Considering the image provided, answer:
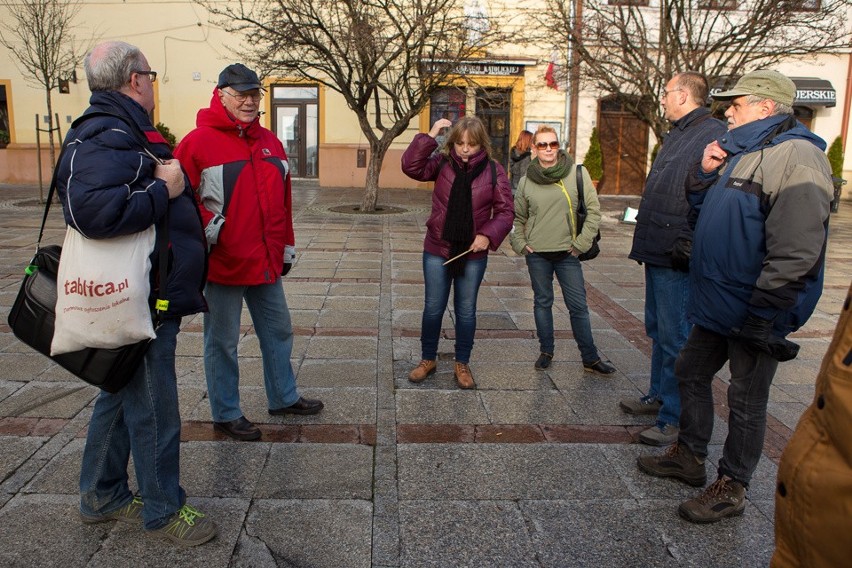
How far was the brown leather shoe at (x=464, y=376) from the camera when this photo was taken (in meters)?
4.89

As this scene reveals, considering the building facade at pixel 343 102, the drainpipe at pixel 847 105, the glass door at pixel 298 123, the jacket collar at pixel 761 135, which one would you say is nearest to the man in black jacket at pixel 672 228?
the jacket collar at pixel 761 135

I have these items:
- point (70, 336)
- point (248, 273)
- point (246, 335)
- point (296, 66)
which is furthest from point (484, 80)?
point (70, 336)

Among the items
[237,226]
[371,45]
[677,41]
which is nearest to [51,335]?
[237,226]

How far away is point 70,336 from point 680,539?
2.52 m

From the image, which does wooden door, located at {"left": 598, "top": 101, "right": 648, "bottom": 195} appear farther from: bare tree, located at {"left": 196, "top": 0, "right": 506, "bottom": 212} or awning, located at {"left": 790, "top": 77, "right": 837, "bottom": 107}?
bare tree, located at {"left": 196, "top": 0, "right": 506, "bottom": 212}

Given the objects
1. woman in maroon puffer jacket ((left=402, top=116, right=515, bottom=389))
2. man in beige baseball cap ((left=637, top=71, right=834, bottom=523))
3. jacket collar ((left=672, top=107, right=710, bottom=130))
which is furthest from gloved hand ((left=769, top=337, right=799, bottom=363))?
woman in maroon puffer jacket ((left=402, top=116, right=515, bottom=389))

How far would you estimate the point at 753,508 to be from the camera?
339 centimetres

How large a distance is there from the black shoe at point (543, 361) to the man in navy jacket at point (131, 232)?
9.51ft

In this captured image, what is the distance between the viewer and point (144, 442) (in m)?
2.93

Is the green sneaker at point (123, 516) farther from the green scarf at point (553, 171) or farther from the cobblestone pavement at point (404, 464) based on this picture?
the green scarf at point (553, 171)

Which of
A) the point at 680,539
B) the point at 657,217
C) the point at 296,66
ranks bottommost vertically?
the point at 680,539

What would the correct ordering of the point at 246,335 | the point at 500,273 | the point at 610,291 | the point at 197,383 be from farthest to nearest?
the point at 500,273
the point at 610,291
the point at 246,335
the point at 197,383

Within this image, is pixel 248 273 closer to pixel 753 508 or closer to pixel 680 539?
pixel 680 539

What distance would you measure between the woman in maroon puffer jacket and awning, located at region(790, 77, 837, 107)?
17713mm
